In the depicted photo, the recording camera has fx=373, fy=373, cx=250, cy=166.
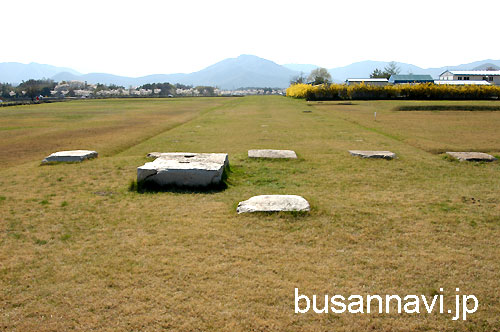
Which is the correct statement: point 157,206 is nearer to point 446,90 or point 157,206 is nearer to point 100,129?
point 100,129

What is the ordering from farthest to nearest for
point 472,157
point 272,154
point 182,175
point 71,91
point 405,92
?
point 71,91 < point 405,92 < point 272,154 < point 472,157 < point 182,175

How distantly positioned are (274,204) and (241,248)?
1514 millimetres

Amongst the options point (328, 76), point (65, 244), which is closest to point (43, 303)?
point (65, 244)

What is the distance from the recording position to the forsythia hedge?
48.4m

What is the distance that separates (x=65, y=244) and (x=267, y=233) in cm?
273

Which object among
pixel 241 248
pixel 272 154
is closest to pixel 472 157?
pixel 272 154

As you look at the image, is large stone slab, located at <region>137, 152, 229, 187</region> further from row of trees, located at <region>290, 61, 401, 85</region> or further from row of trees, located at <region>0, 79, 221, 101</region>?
row of trees, located at <region>290, 61, 401, 85</region>

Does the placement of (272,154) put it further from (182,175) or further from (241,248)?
(241,248)

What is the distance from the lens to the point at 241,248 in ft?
15.8

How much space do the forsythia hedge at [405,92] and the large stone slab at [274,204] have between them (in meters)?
48.5

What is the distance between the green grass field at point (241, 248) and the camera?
11.4 ft

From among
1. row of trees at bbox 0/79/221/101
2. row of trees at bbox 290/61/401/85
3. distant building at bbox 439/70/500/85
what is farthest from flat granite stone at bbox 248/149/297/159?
row of trees at bbox 290/61/401/85

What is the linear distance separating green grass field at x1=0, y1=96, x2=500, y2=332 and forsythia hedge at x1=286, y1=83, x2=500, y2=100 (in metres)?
44.3

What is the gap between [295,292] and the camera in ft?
12.5
